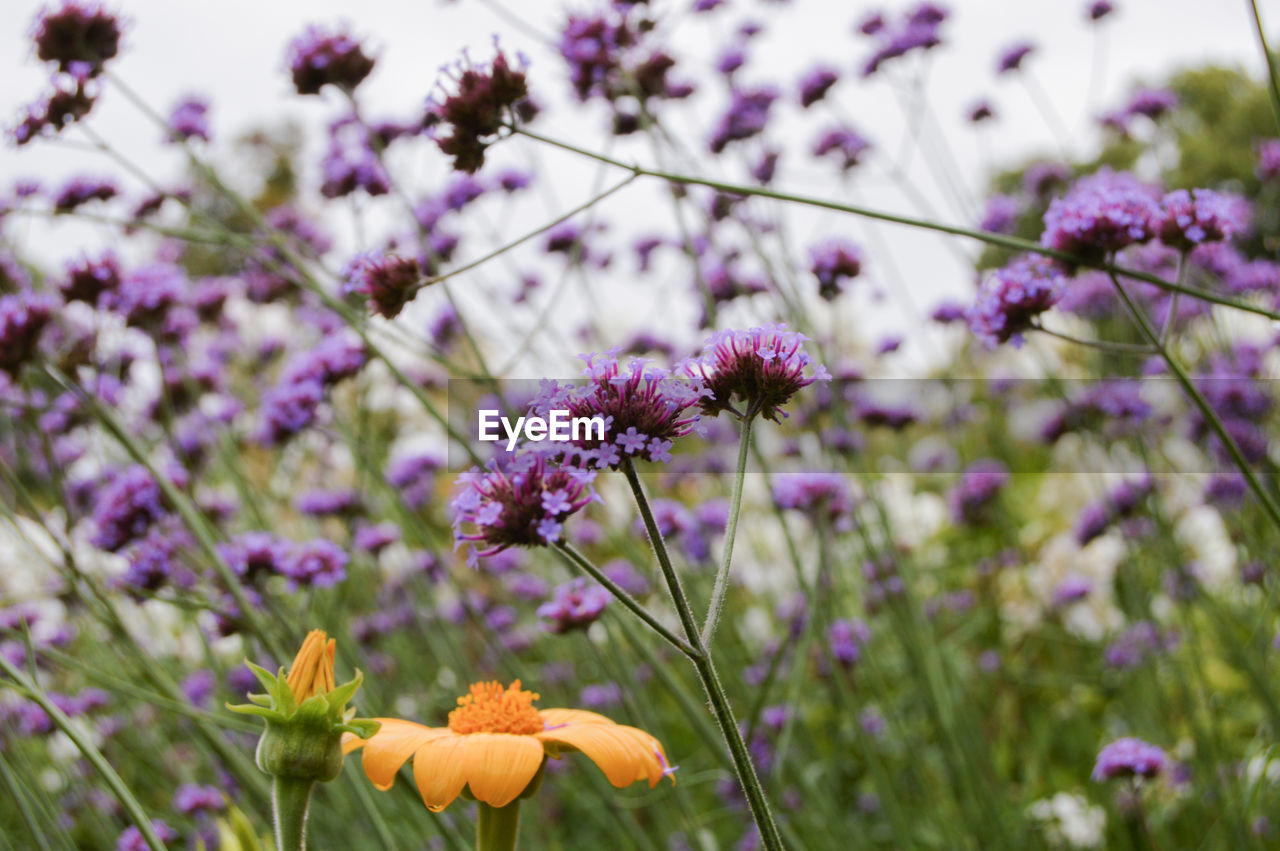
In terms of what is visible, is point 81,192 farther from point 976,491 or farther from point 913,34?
point 976,491

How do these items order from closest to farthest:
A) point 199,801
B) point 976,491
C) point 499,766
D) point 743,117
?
1. point 499,766
2. point 199,801
3. point 743,117
4. point 976,491

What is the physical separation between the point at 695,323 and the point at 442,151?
1735 millimetres

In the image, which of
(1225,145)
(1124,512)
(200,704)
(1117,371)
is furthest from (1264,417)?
(1225,145)

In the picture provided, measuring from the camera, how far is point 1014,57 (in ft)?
11.8

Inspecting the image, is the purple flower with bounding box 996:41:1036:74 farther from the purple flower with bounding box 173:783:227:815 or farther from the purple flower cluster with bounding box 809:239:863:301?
the purple flower with bounding box 173:783:227:815

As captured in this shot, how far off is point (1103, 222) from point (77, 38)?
232cm

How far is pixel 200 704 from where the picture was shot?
3.29 metres

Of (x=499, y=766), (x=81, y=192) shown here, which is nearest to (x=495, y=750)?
(x=499, y=766)

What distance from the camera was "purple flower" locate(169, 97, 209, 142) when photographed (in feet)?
10.2

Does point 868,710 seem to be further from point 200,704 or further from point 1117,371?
point 200,704

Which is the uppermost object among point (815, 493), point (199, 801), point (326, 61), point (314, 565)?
point (326, 61)

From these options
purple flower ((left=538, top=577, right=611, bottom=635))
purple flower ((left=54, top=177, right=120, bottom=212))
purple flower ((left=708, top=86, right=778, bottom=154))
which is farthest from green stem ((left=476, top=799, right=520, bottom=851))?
purple flower ((left=54, top=177, right=120, bottom=212))

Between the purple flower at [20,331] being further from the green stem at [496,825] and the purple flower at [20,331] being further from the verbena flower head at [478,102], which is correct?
the green stem at [496,825]

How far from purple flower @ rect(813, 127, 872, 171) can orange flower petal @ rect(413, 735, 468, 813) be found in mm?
2965
